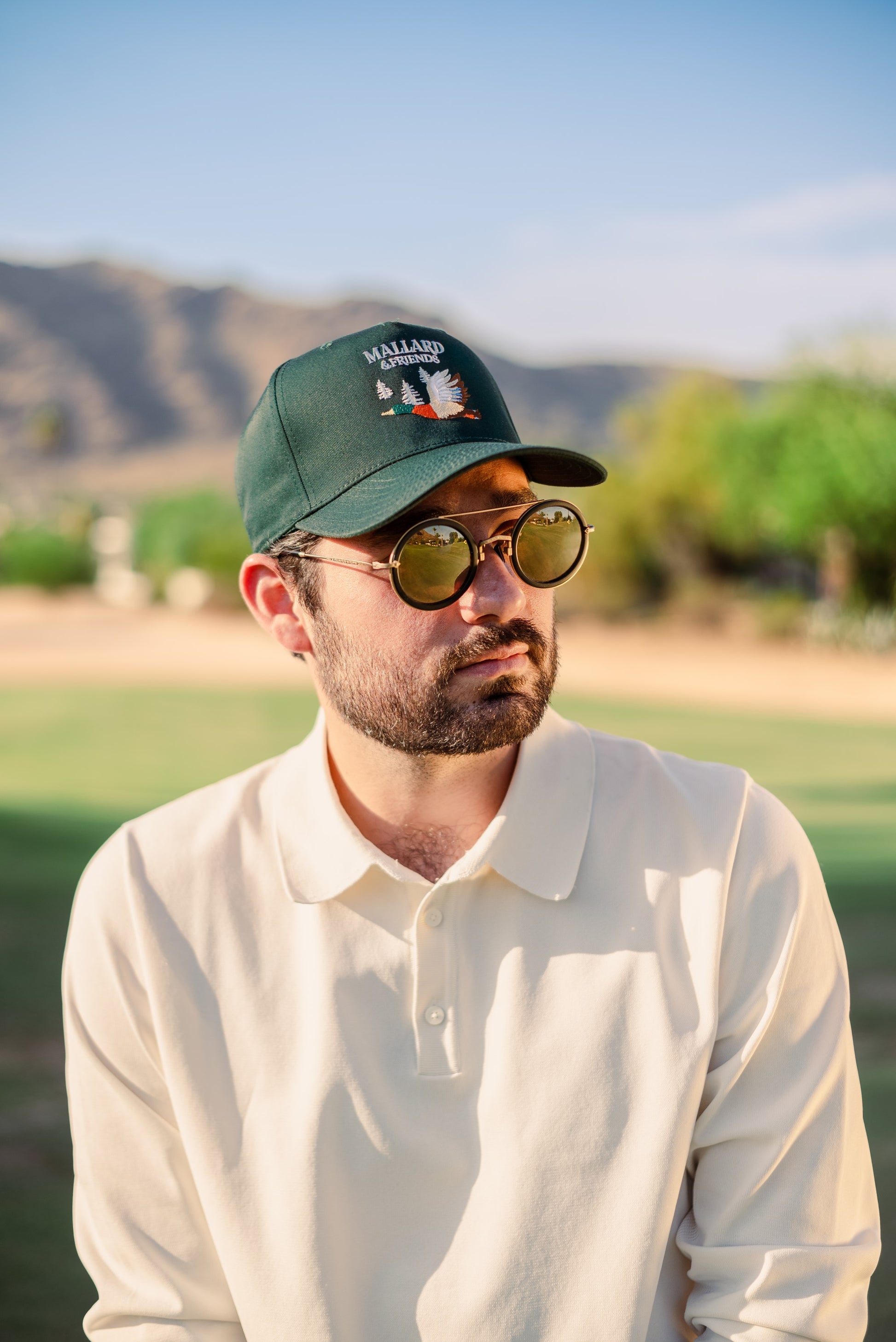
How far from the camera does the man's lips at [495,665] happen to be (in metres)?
1.08

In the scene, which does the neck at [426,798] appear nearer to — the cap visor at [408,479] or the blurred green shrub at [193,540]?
the cap visor at [408,479]

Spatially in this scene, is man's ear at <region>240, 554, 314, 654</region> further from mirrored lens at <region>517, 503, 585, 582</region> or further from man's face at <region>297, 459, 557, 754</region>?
mirrored lens at <region>517, 503, 585, 582</region>

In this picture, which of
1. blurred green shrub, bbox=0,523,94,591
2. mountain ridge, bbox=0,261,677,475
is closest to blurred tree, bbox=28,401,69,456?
mountain ridge, bbox=0,261,677,475

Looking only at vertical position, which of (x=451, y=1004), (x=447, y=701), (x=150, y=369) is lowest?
(x=451, y=1004)

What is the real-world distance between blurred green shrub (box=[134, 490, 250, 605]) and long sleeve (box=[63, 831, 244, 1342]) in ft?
44.4

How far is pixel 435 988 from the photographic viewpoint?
1028 mm

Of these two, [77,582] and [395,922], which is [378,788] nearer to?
[395,922]

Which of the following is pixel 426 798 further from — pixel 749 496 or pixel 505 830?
pixel 749 496

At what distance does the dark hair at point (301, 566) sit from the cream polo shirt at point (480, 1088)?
0.75 ft

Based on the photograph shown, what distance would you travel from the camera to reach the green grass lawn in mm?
2391

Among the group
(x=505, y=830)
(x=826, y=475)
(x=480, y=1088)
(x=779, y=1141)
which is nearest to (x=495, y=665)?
(x=505, y=830)

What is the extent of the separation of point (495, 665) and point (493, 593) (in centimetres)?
6

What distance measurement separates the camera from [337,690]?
3.74 feet

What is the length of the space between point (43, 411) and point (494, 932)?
2855cm
